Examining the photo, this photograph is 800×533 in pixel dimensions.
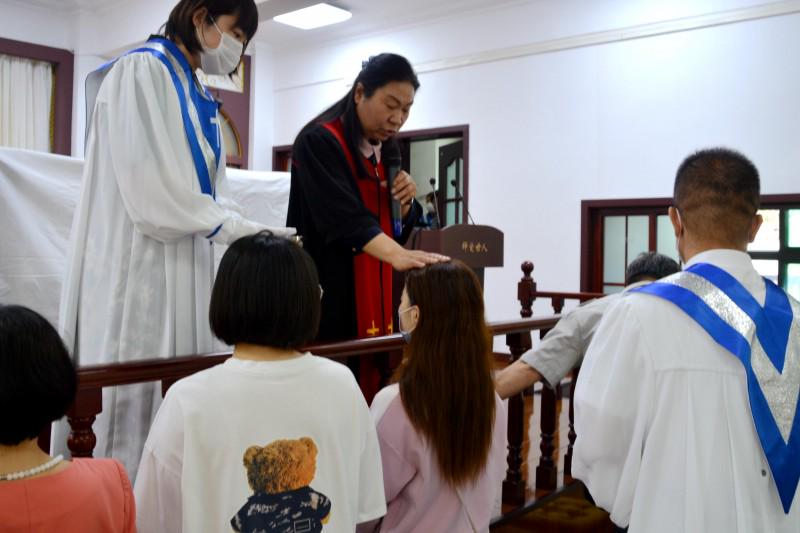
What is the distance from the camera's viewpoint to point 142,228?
181cm

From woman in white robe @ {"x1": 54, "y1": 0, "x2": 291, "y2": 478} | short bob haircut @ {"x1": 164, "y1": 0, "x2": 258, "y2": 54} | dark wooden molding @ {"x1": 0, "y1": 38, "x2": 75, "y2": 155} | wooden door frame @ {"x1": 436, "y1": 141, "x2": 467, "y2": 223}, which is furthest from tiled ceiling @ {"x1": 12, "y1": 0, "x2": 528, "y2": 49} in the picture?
woman in white robe @ {"x1": 54, "y1": 0, "x2": 291, "y2": 478}

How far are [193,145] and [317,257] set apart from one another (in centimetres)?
45

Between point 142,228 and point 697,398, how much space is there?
1.30 m

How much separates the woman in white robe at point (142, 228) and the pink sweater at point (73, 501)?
0.65 meters

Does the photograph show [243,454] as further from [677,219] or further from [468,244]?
[468,244]

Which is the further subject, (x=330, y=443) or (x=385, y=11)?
(x=385, y=11)

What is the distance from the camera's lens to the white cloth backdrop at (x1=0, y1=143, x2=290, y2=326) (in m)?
3.40

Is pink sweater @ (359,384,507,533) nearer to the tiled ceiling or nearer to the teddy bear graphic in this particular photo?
the teddy bear graphic

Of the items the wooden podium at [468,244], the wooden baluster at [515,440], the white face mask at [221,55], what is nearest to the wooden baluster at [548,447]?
the wooden baluster at [515,440]

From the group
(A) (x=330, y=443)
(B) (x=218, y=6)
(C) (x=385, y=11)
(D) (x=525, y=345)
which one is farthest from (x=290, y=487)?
(C) (x=385, y=11)

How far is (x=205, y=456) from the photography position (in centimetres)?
123

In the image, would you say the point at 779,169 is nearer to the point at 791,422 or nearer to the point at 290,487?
the point at 791,422

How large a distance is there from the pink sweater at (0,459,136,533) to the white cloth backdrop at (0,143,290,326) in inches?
97.9

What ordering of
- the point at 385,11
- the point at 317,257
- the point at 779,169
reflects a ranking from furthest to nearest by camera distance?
the point at 385,11 < the point at 779,169 < the point at 317,257
